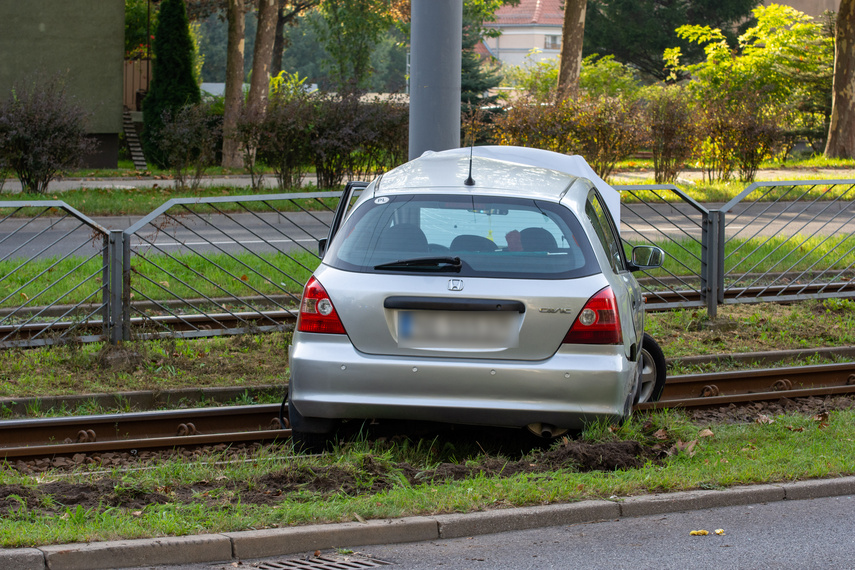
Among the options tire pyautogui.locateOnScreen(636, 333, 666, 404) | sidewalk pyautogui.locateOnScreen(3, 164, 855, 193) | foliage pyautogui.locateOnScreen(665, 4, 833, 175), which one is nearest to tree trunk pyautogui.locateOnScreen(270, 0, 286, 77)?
foliage pyautogui.locateOnScreen(665, 4, 833, 175)

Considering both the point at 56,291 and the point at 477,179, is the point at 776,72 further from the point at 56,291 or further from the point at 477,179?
the point at 477,179

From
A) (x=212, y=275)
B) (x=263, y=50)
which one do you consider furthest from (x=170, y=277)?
(x=263, y=50)

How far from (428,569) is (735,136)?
67.6ft

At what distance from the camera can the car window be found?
5.66 m

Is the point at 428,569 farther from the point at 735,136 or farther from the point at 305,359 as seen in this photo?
the point at 735,136

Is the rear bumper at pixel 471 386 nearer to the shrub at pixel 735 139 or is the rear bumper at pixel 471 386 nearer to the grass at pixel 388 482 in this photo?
the grass at pixel 388 482

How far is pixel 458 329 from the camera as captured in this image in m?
5.02

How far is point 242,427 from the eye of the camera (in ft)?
21.8

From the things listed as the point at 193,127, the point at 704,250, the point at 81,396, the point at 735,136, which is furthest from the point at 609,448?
the point at 735,136

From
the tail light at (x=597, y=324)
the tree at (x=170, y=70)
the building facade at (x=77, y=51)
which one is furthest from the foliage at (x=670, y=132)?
the tail light at (x=597, y=324)

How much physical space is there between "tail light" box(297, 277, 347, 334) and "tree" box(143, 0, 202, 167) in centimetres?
2767

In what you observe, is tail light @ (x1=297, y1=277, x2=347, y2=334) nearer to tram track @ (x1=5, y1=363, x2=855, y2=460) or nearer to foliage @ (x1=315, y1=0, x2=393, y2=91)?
tram track @ (x1=5, y1=363, x2=855, y2=460)

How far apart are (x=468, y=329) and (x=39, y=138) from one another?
50.6 feet

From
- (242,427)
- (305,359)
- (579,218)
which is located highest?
(579,218)
